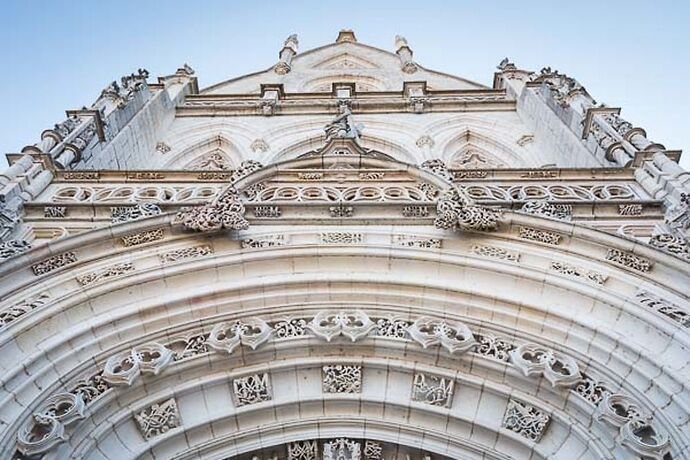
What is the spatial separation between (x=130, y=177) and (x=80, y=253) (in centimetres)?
303

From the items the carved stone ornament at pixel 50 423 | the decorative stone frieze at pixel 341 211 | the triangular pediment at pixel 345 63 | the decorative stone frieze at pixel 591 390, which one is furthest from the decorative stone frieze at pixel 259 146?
the triangular pediment at pixel 345 63

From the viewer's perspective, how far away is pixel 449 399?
739 cm

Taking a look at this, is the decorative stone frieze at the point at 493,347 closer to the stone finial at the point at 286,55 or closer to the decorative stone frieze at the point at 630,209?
the decorative stone frieze at the point at 630,209

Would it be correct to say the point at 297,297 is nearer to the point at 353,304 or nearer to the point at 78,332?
the point at 353,304

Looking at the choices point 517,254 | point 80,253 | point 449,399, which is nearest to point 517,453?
point 449,399

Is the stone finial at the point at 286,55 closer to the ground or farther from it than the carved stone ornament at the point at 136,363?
farther from it

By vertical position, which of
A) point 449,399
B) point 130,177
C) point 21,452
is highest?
point 130,177

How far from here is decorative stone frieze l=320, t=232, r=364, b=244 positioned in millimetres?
8914

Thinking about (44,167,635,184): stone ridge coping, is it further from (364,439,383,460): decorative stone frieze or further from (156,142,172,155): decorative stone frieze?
(156,142,172,155): decorative stone frieze

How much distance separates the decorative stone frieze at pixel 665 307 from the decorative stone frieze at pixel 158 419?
529 cm

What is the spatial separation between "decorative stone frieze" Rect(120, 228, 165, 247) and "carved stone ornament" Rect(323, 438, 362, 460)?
3.51m

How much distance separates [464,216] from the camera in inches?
340

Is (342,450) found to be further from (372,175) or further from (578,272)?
(372,175)

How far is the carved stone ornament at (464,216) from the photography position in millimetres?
8602
